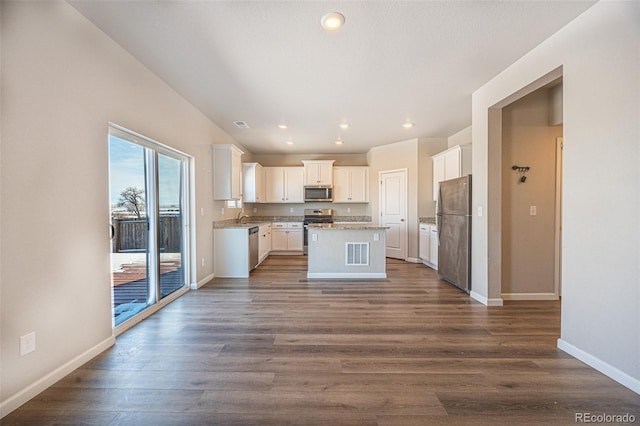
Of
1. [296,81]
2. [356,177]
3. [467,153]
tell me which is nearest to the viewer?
[296,81]

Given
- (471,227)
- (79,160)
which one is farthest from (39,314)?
(471,227)

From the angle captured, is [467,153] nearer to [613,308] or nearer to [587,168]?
[587,168]

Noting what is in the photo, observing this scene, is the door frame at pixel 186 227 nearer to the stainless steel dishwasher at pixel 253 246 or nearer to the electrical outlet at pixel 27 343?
the stainless steel dishwasher at pixel 253 246

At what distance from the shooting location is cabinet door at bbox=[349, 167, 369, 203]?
6781 mm

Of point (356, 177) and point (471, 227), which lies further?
point (356, 177)

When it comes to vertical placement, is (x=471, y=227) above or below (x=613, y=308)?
above

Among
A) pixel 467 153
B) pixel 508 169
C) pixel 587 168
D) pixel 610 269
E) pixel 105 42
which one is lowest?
pixel 610 269

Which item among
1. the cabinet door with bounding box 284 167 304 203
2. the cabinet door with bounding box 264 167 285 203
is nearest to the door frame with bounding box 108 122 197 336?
the cabinet door with bounding box 264 167 285 203

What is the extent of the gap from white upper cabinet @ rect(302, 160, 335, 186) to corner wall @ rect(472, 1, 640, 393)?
15.5ft

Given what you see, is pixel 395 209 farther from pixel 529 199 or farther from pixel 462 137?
pixel 529 199

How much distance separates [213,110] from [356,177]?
395 centimetres

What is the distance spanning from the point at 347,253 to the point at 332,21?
10.8 feet

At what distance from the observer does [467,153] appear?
13.7ft

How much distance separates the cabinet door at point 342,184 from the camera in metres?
6.82
